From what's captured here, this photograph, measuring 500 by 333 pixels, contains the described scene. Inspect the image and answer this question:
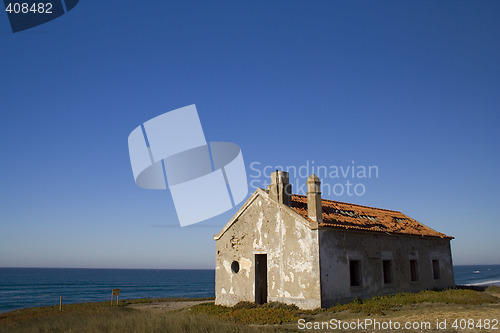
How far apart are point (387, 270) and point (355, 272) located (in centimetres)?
288

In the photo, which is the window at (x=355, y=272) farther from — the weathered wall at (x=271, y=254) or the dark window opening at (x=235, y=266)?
the dark window opening at (x=235, y=266)

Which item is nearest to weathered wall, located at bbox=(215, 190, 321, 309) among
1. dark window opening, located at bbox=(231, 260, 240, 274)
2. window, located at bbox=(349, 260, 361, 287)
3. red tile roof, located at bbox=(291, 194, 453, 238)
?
dark window opening, located at bbox=(231, 260, 240, 274)

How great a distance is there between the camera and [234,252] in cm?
1967

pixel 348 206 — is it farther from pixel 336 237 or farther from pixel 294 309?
pixel 294 309

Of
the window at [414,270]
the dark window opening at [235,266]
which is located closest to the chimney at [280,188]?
the dark window opening at [235,266]

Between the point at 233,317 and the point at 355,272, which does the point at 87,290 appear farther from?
the point at 355,272

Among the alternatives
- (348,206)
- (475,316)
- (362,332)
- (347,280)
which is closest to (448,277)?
(348,206)

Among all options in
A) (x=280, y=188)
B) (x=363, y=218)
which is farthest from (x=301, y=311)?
(x=363, y=218)

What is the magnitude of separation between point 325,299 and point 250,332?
6424 millimetres

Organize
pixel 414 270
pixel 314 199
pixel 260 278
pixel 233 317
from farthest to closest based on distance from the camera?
pixel 414 270 → pixel 260 278 → pixel 314 199 → pixel 233 317

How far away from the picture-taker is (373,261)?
19016mm

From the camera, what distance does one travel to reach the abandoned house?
1655cm

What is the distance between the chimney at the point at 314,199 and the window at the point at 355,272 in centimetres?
308

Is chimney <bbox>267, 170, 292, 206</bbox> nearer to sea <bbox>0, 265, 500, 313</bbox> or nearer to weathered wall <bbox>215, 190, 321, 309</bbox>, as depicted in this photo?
weathered wall <bbox>215, 190, 321, 309</bbox>
